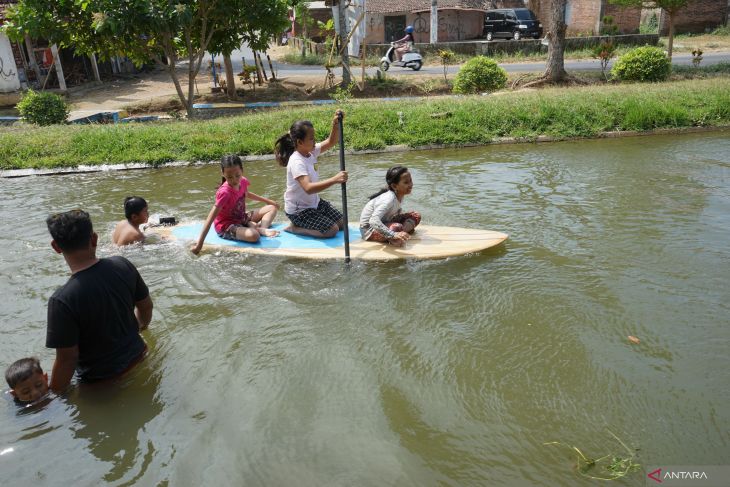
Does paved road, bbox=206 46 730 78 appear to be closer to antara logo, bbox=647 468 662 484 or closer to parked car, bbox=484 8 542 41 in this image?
parked car, bbox=484 8 542 41

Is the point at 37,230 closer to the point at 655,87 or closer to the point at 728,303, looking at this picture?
the point at 728,303

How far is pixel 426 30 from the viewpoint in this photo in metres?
32.6

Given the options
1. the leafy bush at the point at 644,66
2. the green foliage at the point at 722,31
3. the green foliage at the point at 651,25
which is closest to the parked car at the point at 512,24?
the green foliage at the point at 651,25

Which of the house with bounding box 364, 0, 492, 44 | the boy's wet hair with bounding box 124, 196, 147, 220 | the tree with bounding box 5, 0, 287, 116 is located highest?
the house with bounding box 364, 0, 492, 44

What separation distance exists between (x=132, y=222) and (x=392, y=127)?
6.95 meters

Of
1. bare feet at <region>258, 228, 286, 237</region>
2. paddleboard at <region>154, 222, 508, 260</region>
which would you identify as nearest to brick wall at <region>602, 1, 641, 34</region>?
paddleboard at <region>154, 222, 508, 260</region>

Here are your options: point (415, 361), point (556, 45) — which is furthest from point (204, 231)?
point (556, 45)

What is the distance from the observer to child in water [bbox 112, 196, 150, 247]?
5852 mm

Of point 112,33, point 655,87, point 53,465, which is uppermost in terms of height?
point 112,33

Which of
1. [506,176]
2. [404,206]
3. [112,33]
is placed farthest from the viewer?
[112,33]

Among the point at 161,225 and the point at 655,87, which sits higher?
the point at 655,87

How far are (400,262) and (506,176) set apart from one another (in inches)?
159

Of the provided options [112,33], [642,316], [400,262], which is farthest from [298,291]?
→ [112,33]

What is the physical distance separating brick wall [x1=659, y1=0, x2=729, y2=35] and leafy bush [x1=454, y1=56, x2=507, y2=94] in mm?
18768
